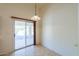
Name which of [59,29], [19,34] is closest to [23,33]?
[19,34]

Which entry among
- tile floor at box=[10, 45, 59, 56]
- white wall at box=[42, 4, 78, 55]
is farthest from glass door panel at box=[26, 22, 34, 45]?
white wall at box=[42, 4, 78, 55]

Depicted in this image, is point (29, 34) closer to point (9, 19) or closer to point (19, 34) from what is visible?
point (19, 34)

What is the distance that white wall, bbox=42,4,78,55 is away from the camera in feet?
6.62

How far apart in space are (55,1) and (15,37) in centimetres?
97

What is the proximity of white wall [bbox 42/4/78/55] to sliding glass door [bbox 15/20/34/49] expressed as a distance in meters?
0.25

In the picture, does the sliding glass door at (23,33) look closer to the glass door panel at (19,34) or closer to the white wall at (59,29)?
the glass door panel at (19,34)

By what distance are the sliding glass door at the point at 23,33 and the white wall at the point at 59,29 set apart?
0.25 m

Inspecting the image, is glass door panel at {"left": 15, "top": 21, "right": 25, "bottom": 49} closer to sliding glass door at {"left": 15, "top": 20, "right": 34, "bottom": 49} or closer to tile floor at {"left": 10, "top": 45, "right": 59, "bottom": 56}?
sliding glass door at {"left": 15, "top": 20, "right": 34, "bottom": 49}

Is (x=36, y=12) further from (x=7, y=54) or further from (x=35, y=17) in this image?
(x=7, y=54)

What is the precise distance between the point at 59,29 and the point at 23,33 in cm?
70

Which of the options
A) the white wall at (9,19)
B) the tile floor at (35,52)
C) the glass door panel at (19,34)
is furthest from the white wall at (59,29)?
the glass door panel at (19,34)

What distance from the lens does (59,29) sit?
2074 mm

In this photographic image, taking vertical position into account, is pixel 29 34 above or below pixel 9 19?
below

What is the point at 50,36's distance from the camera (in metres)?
2.12
